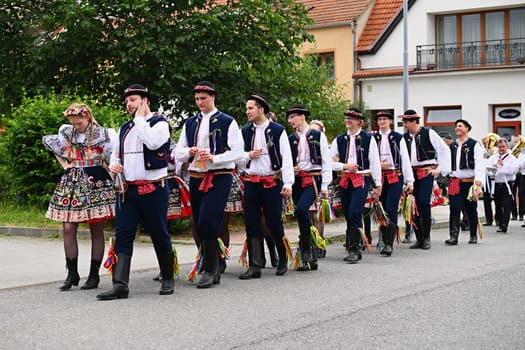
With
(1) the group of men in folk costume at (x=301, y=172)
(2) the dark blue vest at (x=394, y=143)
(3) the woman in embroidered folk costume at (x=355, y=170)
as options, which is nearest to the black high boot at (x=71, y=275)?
(1) the group of men in folk costume at (x=301, y=172)

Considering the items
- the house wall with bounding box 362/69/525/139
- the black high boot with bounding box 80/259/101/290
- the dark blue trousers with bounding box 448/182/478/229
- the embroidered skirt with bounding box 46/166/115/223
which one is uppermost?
the house wall with bounding box 362/69/525/139

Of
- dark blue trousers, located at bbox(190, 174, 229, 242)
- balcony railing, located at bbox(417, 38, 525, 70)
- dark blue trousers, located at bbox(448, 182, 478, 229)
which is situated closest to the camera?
dark blue trousers, located at bbox(190, 174, 229, 242)

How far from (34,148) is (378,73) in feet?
66.6

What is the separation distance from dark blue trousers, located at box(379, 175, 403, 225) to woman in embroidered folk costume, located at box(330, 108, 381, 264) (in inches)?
28.7

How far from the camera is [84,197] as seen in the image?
9.12 meters

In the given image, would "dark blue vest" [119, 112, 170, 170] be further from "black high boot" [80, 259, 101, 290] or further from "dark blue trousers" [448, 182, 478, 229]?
"dark blue trousers" [448, 182, 478, 229]

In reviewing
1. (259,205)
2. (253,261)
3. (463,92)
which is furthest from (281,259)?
(463,92)

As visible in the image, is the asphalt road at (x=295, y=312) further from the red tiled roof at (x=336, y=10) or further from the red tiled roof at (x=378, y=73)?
the red tiled roof at (x=336, y=10)

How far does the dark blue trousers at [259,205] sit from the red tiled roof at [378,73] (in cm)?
2375

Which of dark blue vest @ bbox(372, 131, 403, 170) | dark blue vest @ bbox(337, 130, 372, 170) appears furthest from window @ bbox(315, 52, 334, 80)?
dark blue vest @ bbox(337, 130, 372, 170)

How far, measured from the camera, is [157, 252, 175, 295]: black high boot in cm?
894

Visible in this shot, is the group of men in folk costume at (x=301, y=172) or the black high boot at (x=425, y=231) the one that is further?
the black high boot at (x=425, y=231)

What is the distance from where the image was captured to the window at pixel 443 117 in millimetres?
32875

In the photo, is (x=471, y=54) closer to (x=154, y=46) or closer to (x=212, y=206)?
(x=154, y=46)
